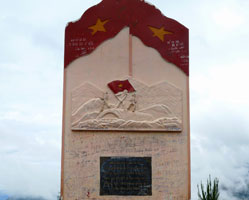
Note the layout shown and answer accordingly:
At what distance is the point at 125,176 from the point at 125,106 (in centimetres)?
147

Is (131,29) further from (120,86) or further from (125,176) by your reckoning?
(125,176)

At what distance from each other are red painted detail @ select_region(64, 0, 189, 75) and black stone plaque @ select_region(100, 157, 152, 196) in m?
2.28

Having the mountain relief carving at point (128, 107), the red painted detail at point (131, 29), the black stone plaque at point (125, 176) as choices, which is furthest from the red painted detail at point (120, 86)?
the black stone plaque at point (125, 176)

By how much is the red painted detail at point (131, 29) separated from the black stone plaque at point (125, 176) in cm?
228

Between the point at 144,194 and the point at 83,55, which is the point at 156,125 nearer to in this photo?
the point at 144,194

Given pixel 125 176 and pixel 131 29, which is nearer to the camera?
pixel 125 176

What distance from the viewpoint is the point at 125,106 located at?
910 centimetres

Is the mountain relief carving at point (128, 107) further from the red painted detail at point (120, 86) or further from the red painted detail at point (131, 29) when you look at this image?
the red painted detail at point (131, 29)

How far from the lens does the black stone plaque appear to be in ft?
29.0

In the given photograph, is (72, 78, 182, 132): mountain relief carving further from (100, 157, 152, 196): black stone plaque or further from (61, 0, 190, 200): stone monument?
(100, 157, 152, 196): black stone plaque

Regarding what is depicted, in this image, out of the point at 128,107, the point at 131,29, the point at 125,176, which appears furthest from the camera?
the point at 131,29

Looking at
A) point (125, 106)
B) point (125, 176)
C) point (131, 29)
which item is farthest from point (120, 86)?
point (125, 176)

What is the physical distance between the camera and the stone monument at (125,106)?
29.2ft

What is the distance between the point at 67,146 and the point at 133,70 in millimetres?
2162
